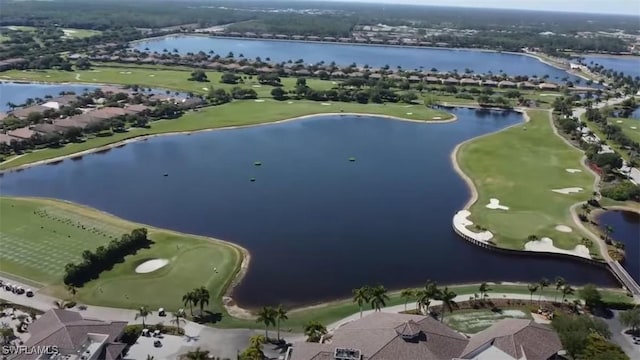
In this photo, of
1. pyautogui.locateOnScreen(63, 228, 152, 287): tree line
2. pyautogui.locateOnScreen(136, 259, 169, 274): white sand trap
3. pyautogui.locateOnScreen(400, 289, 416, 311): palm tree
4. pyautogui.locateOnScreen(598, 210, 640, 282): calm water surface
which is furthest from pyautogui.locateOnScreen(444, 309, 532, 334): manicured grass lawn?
pyautogui.locateOnScreen(63, 228, 152, 287): tree line

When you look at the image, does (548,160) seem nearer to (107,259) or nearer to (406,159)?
(406,159)

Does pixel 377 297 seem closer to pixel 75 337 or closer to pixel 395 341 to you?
pixel 395 341

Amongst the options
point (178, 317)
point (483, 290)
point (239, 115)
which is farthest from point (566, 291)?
point (239, 115)

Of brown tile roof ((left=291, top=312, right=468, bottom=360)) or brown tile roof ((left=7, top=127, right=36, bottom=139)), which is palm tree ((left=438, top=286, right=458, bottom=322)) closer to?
brown tile roof ((left=291, top=312, right=468, bottom=360))

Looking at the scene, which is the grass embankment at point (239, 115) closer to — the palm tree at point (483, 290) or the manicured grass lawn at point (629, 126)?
the manicured grass lawn at point (629, 126)

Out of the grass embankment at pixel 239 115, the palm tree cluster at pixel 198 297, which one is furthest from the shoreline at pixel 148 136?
the palm tree cluster at pixel 198 297

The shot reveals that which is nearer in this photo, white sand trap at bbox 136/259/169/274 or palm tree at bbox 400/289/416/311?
palm tree at bbox 400/289/416/311

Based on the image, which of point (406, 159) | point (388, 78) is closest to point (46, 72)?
point (388, 78)
